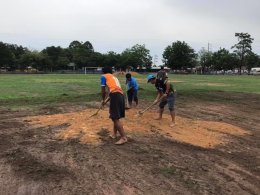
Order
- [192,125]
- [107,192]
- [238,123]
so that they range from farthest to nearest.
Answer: [238,123] < [192,125] < [107,192]

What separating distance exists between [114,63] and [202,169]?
11034cm

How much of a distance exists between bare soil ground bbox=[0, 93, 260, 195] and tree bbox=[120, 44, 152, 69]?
329 feet

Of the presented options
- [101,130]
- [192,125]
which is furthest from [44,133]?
[192,125]

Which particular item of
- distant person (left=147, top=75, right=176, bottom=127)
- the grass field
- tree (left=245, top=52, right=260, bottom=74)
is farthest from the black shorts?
tree (left=245, top=52, right=260, bottom=74)

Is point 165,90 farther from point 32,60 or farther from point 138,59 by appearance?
point 138,59

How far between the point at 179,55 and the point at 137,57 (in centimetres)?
1099

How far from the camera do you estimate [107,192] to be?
19.2ft

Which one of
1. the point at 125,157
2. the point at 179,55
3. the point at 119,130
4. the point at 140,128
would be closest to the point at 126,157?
the point at 125,157

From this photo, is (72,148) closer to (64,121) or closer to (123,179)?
(123,179)

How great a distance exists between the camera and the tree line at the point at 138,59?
4230 inches

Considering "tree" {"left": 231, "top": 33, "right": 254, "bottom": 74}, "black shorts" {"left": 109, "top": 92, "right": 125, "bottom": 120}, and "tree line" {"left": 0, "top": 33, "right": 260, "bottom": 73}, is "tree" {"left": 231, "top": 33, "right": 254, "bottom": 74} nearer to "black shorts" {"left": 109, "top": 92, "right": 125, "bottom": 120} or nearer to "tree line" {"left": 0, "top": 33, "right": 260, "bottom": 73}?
"tree line" {"left": 0, "top": 33, "right": 260, "bottom": 73}

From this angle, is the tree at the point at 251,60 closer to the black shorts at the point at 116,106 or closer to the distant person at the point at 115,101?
the distant person at the point at 115,101

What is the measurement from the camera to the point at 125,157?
293 inches

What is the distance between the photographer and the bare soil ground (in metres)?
6.16
